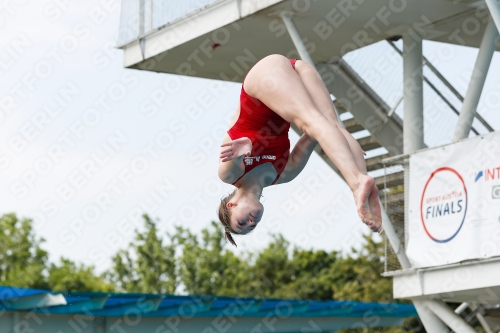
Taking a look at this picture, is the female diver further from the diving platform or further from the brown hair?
the diving platform

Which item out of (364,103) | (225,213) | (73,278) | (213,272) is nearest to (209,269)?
(213,272)

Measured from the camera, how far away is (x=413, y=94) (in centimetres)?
1448

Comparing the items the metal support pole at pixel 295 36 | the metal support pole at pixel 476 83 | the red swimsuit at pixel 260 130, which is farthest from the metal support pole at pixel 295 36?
the red swimsuit at pixel 260 130

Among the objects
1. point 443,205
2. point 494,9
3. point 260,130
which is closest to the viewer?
point 260,130

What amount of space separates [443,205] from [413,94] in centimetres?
235

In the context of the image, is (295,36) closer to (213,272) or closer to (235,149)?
(235,149)

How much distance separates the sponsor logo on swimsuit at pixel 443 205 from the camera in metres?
12.6

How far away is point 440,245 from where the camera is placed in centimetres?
1288

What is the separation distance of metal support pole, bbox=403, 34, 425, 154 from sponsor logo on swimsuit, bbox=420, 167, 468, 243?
1.36m

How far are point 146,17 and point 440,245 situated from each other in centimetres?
623

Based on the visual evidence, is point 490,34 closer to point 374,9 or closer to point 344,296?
point 374,9

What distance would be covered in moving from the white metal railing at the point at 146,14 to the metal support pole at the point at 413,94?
10.8 feet

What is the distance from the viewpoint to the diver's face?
6.69 meters

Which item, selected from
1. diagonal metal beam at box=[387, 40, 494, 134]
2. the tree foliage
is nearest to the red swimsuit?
diagonal metal beam at box=[387, 40, 494, 134]
